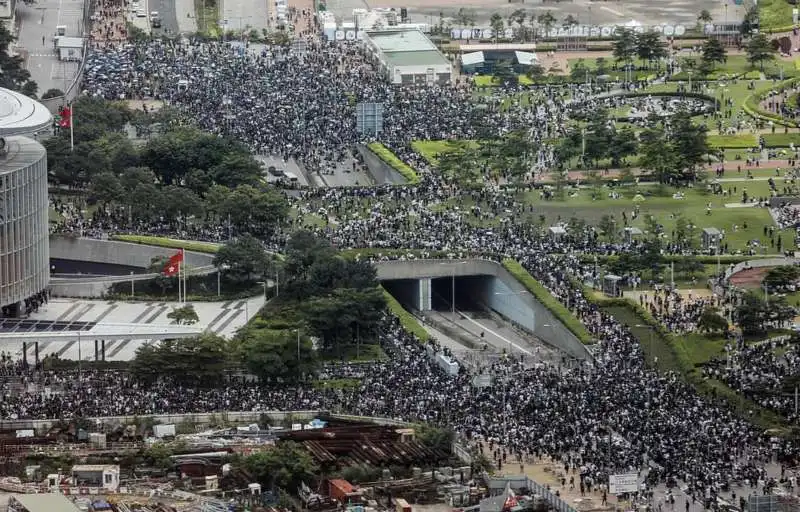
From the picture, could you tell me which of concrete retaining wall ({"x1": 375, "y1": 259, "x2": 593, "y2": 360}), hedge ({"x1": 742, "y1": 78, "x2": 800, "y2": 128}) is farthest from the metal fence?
hedge ({"x1": 742, "y1": 78, "x2": 800, "y2": 128})

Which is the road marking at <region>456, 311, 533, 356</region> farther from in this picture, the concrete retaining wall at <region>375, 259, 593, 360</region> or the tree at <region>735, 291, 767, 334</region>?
the tree at <region>735, 291, 767, 334</region>

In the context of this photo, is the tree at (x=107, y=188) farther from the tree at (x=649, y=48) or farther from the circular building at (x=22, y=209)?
the tree at (x=649, y=48)

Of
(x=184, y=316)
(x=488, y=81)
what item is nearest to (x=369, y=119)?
(x=488, y=81)

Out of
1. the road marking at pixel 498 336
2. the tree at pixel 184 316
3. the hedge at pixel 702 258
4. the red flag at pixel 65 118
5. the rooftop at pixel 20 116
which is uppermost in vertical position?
the rooftop at pixel 20 116

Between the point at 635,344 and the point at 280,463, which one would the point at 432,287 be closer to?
the point at 635,344

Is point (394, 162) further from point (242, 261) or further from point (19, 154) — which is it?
point (19, 154)

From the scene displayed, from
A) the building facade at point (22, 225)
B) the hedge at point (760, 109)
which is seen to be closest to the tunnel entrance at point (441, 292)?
the building facade at point (22, 225)

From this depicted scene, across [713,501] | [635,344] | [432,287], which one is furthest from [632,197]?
[713,501]
